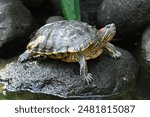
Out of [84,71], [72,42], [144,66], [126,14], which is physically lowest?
[144,66]

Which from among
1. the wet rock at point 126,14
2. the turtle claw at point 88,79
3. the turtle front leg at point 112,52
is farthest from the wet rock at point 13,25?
the turtle claw at point 88,79

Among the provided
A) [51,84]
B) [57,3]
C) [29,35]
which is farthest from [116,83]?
[57,3]

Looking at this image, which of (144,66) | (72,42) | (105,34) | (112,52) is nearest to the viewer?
(72,42)

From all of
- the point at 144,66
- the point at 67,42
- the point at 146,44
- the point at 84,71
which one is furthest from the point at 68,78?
the point at 146,44

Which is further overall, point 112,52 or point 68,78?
point 112,52

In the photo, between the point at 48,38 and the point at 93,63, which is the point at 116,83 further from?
the point at 48,38

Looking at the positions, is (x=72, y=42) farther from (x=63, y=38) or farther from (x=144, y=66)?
(x=144, y=66)

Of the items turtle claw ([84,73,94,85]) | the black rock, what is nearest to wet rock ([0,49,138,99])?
turtle claw ([84,73,94,85])

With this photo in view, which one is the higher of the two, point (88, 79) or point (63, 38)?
point (63, 38)
